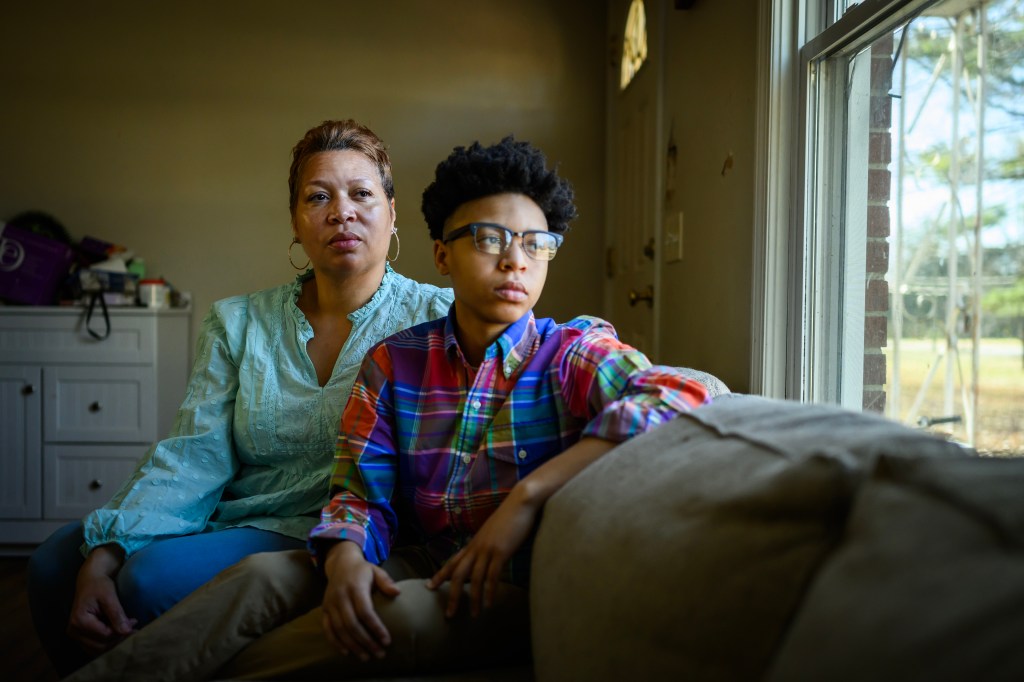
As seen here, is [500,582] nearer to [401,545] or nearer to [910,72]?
[401,545]

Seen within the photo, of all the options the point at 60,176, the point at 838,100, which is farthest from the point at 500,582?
the point at 60,176

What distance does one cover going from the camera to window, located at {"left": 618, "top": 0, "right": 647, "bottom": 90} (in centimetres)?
306

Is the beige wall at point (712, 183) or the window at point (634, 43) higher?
the window at point (634, 43)

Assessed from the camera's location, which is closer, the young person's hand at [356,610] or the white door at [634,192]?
the young person's hand at [356,610]

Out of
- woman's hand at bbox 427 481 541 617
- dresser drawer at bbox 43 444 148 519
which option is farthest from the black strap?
woman's hand at bbox 427 481 541 617

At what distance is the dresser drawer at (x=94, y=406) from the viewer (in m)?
3.13

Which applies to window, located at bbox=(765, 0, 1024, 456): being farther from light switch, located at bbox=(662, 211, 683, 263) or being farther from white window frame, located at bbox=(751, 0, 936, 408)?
light switch, located at bbox=(662, 211, 683, 263)

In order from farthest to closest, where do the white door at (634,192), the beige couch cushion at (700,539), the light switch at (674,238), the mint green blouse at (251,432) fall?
the white door at (634,192), the light switch at (674,238), the mint green blouse at (251,432), the beige couch cushion at (700,539)

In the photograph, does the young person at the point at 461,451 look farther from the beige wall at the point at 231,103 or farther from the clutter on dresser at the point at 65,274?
the beige wall at the point at 231,103

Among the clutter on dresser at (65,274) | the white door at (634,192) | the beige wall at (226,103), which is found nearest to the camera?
the white door at (634,192)

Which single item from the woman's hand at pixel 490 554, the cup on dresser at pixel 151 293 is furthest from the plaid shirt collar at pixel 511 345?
the cup on dresser at pixel 151 293

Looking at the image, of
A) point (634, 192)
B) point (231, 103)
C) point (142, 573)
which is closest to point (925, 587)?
point (142, 573)

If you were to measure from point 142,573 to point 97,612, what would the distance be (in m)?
0.10

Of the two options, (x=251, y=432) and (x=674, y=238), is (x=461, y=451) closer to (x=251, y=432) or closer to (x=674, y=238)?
(x=251, y=432)
